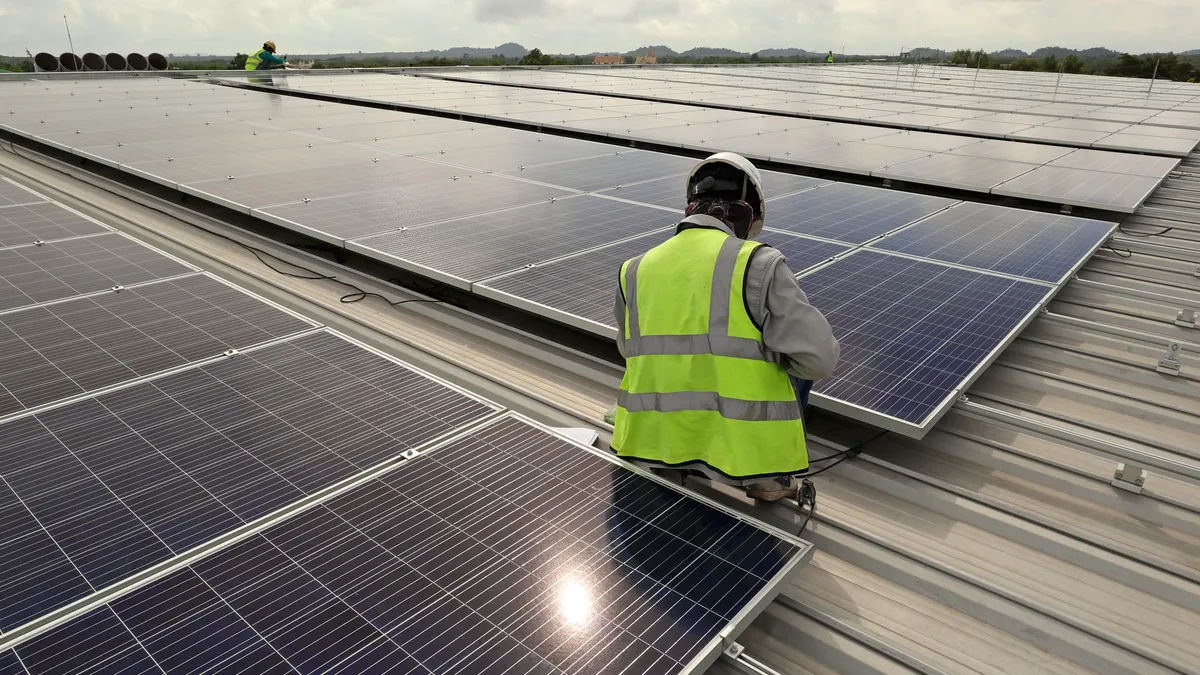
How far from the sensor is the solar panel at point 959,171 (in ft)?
36.4

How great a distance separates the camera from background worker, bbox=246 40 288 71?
105 feet

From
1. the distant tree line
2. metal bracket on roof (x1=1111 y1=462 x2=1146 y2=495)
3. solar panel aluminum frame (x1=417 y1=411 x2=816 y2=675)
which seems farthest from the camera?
the distant tree line

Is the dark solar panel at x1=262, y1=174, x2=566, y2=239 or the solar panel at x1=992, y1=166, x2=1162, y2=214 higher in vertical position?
the dark solar panel at x1=262, y1=174, x2=566, y2=239

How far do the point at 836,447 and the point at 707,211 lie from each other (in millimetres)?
1937

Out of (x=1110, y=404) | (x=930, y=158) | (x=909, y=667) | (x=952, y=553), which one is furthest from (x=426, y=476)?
(x=930, y=158)

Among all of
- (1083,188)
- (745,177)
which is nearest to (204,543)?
(745,177)

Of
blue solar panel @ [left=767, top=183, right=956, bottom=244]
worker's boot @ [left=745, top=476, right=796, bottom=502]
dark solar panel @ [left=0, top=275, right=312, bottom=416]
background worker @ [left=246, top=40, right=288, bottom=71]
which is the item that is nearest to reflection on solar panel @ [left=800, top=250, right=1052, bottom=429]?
worker's boot @ [left=745, top=476, right=796, bottom=502]

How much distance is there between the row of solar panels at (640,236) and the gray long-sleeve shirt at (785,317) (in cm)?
109

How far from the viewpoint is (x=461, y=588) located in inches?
119

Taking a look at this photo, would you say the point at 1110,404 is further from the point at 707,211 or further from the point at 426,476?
the point at 426,476

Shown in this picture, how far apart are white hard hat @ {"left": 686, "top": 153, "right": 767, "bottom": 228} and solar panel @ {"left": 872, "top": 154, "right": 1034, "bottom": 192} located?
823 centimetres

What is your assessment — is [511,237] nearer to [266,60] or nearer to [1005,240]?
[1005,240]

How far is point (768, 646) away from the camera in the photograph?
350 cm

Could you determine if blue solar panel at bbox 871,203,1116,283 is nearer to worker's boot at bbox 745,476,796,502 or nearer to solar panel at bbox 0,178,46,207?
worker's boot at bbox 745,476,796,502
